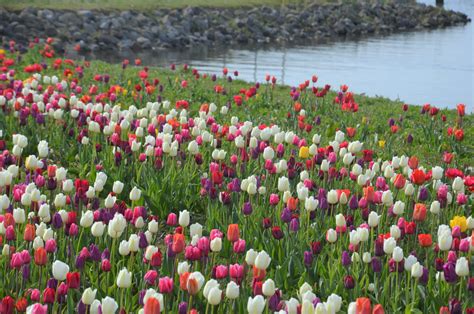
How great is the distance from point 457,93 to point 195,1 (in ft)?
81.0

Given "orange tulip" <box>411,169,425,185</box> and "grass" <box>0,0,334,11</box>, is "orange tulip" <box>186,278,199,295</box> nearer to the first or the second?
"orange tulip" <box>411,169,425,185</box>

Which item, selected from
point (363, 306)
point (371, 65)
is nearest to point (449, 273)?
point (363, 306)

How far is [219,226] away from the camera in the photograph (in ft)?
Answer: 19.2

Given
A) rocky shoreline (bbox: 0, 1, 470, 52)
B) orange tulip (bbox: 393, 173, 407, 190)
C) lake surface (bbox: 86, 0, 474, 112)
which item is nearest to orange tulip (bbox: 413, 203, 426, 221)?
orange tulip (bbox: 393, 173, 407, 190)

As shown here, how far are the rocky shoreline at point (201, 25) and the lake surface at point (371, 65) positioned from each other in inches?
98.0

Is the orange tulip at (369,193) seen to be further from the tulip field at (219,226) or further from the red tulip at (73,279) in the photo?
the red tulip at (73,279)

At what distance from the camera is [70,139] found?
28.2 ft

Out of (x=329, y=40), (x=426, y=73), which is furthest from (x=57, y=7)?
(x=426, y=73)

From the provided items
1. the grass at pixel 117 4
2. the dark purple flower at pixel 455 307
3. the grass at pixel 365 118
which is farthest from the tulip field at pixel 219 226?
the grass at pixel 117 4

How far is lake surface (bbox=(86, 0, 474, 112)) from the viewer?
21.3 metres

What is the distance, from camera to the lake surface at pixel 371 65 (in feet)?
70.0

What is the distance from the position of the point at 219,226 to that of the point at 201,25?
32.8m

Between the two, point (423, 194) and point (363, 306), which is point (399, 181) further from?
point (363, 306)

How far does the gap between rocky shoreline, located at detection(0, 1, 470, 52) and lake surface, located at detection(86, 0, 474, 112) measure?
8.16ft
